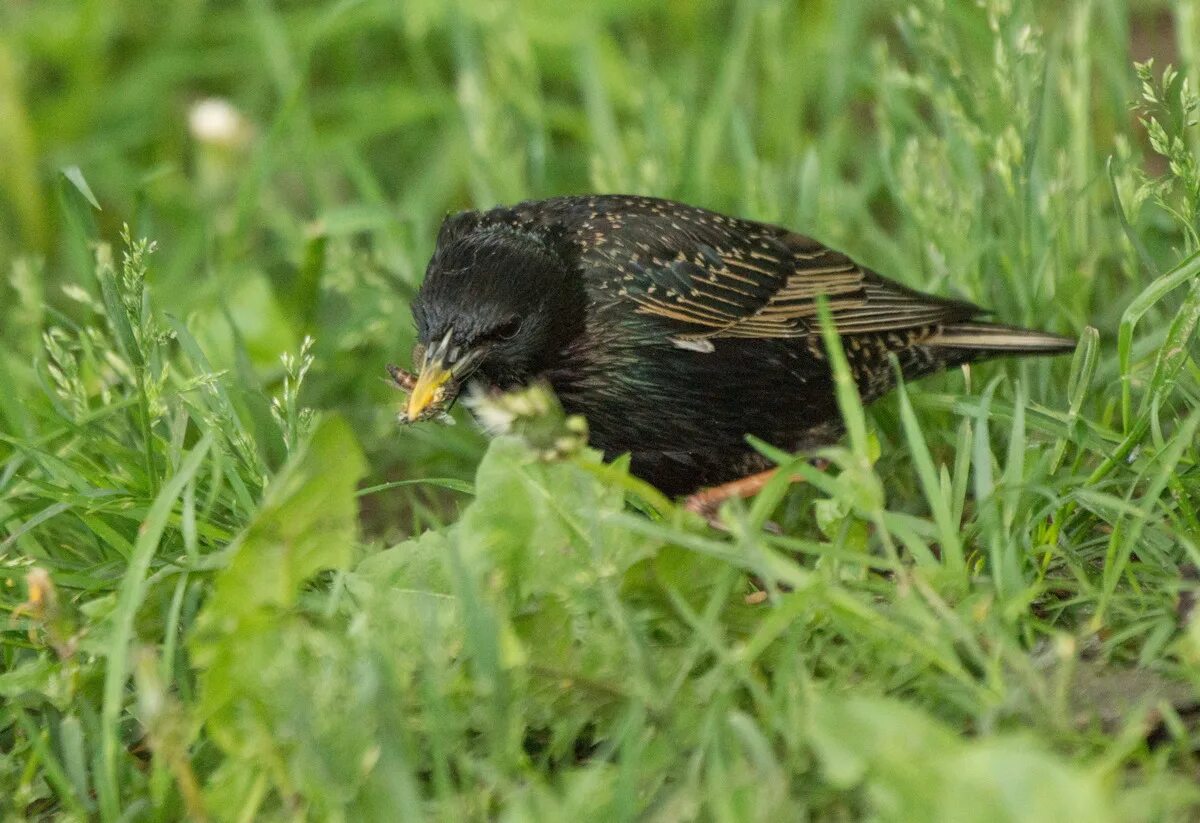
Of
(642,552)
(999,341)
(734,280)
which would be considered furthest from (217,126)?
(642,552)

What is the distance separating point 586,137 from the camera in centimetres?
612

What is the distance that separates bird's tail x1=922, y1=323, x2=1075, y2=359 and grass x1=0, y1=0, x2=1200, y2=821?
120 mm

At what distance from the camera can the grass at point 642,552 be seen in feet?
8.03

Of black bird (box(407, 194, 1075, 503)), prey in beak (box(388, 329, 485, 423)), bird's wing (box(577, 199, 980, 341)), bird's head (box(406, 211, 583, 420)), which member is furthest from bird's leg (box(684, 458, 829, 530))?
prey in beak (box(388, 329, 485, 423))

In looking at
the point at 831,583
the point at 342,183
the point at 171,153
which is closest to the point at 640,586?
the point at 831,583

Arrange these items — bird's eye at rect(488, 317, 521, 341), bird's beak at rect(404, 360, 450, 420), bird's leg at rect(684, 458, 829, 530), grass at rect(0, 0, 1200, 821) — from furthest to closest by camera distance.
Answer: bird's leg at rect(684, 458, 829, 530)
bird's eye at rect(488, 317, 521, 341)
bird's beak at rect(404, 360, 450, 420)
grass at rect(0, 0, 1200, 821)

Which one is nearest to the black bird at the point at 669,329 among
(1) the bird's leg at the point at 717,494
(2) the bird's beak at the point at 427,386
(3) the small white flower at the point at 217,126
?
(2) the bird's beak at the point at 427,386

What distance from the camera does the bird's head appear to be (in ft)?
11.6

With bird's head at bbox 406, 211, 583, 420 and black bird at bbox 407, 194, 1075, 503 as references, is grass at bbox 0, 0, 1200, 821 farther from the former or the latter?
bird's head at bbox 406, 211, 583, 420

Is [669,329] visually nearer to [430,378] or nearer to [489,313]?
[489,313]

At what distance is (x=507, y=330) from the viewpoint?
11.9 feet

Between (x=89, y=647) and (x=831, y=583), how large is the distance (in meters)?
1.36

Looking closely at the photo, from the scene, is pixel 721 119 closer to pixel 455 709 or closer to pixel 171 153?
pixel 171 153

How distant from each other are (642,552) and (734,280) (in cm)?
148
